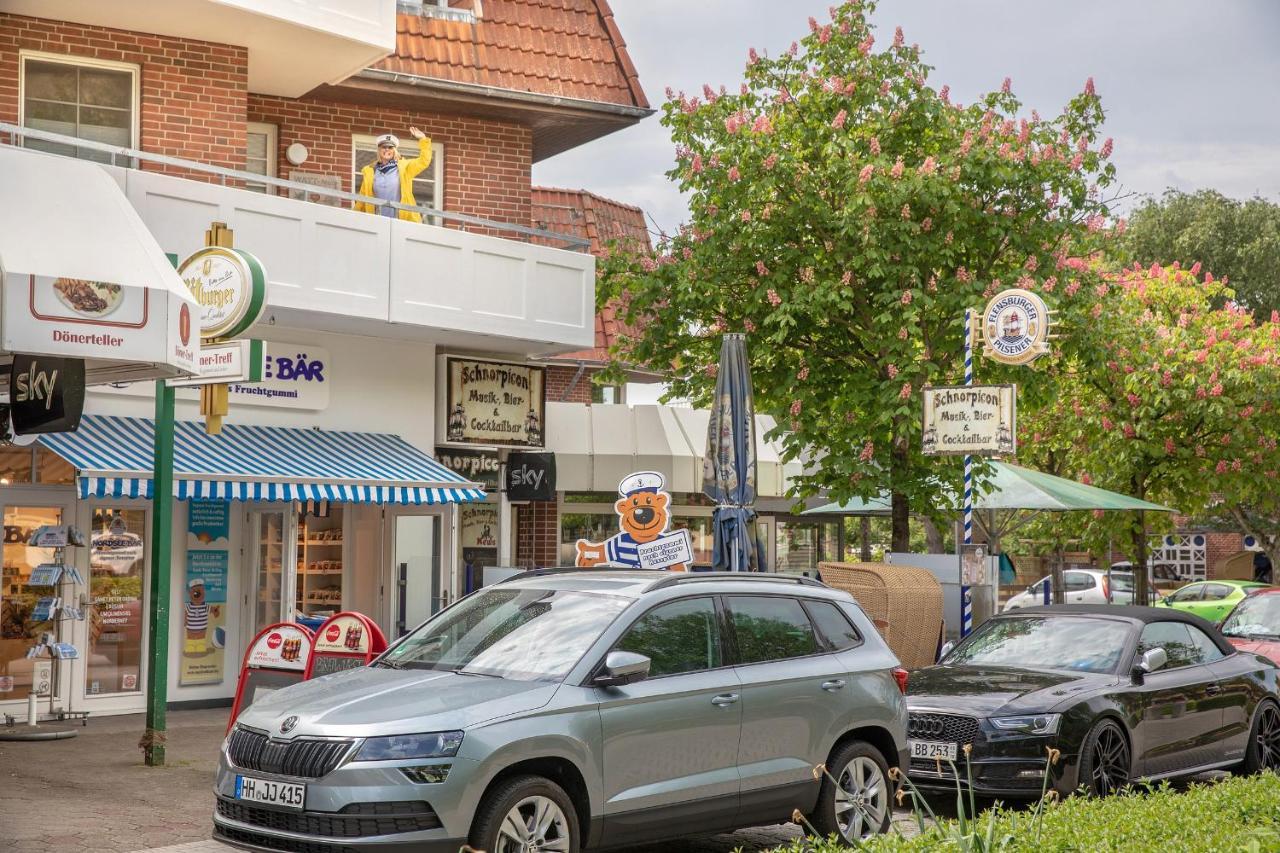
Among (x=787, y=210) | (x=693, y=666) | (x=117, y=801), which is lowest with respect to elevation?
(x=117, y=801)

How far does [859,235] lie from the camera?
59.3 feet

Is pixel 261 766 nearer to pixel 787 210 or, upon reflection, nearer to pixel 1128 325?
pixel 787 210

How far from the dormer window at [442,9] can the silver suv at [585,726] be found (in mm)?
11838

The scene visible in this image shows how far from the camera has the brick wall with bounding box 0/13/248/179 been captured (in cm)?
1520

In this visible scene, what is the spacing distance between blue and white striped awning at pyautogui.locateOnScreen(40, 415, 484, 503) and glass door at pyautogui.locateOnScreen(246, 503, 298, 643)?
96 centimetres

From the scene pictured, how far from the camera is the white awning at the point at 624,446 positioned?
22875mm

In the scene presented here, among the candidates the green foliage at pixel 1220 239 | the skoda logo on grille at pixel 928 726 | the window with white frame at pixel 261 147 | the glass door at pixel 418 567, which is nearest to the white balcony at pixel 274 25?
the window with white frame at pixel 261 147

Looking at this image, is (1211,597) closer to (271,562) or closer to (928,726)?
(271,562)

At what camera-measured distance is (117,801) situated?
33.9 feet

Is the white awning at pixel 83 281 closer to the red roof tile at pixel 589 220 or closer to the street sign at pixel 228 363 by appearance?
the street sign at pixel 228 363

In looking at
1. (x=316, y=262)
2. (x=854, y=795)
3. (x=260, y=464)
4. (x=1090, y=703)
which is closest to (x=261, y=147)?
(x=316, y=262)

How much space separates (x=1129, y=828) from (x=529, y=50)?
1521cm

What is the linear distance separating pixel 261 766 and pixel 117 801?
11.5ft

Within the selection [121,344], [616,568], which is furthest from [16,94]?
[616,568]
